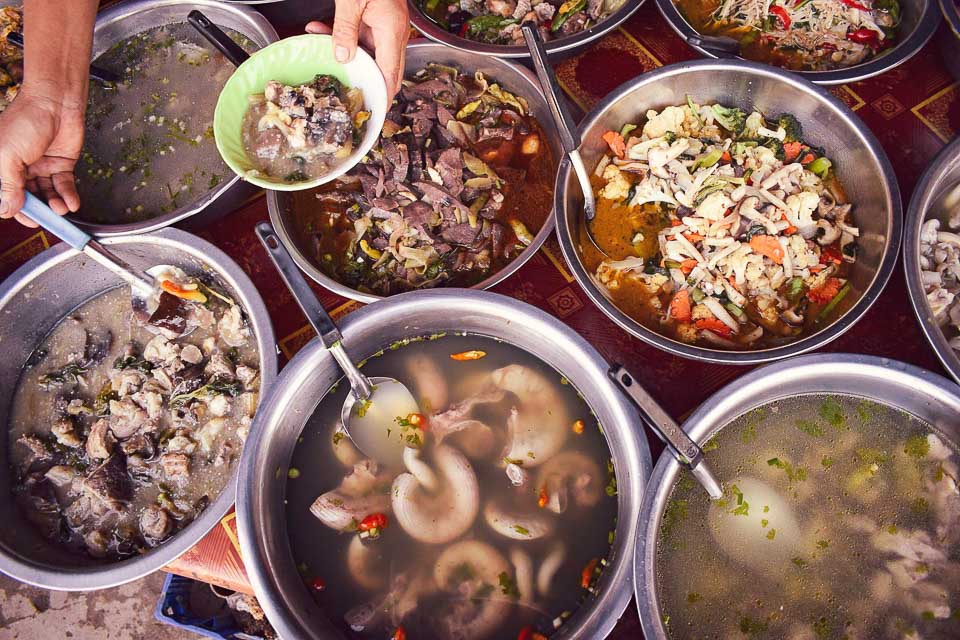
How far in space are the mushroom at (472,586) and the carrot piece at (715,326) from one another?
1081 millimetres

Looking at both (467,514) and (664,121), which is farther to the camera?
(664,121)

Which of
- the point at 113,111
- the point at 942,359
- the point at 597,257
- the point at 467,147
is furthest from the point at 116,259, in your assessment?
the point at 942,359

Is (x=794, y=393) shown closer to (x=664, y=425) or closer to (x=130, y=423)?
(x=664, y=425)

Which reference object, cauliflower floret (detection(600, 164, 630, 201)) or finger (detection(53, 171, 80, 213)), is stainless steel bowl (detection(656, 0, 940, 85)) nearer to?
cauliflower floret (detection(600, 164, 630, 201))

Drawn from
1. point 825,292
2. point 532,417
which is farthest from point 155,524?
point 825,292

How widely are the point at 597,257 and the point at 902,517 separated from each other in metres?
1.31

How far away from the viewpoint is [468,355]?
2215 mm

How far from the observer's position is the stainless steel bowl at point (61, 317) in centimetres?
191

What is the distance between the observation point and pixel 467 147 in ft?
8.23

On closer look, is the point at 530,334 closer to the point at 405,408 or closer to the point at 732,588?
the point at 405,408

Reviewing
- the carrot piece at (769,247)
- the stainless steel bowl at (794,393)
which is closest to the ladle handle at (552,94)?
A: the carrot piece at (769,247)

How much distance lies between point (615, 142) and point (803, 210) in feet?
2.47

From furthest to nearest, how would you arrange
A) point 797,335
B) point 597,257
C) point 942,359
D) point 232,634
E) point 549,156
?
point 232,634 < point 549,156 < point 597,257 < point 797,335 < point 942,359

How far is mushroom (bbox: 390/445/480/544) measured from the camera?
79.3 inches
